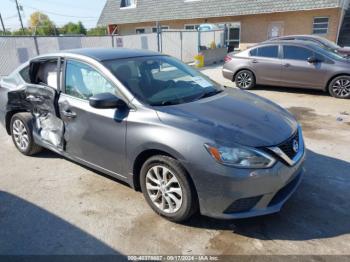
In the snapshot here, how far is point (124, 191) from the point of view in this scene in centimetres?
371

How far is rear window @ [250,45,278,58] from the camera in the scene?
9148 mm

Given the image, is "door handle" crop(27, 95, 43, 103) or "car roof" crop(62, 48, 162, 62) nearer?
"car roof" crop(62, 48, 162, 62)

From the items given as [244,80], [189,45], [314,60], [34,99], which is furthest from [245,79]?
[189,45]

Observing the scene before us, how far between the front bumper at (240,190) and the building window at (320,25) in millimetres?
19533

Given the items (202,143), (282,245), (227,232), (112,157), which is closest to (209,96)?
(202,143)

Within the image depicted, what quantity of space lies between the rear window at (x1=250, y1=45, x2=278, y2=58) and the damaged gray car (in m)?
5.79

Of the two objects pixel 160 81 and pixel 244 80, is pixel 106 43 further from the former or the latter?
pixel 160 81

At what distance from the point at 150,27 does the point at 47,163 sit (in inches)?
963

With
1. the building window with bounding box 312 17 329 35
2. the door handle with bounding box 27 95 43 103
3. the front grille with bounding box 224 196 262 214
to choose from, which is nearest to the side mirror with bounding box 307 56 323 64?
the front grille with bounding box 224 196 262 214

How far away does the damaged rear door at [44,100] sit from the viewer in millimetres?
3977

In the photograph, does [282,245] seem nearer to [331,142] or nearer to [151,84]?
[151,84]

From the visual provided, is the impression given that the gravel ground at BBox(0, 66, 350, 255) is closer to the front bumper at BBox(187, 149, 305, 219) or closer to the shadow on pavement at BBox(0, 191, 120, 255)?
the shadow on pavement at BBox(0, 191, 120, 255)

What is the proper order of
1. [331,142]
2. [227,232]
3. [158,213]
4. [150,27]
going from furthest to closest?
[150,27]
[331,142]
[158,213]
[227,232]

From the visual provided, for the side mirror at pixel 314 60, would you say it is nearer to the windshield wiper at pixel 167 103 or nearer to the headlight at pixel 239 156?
the windshield wiper at pixel 167 103
